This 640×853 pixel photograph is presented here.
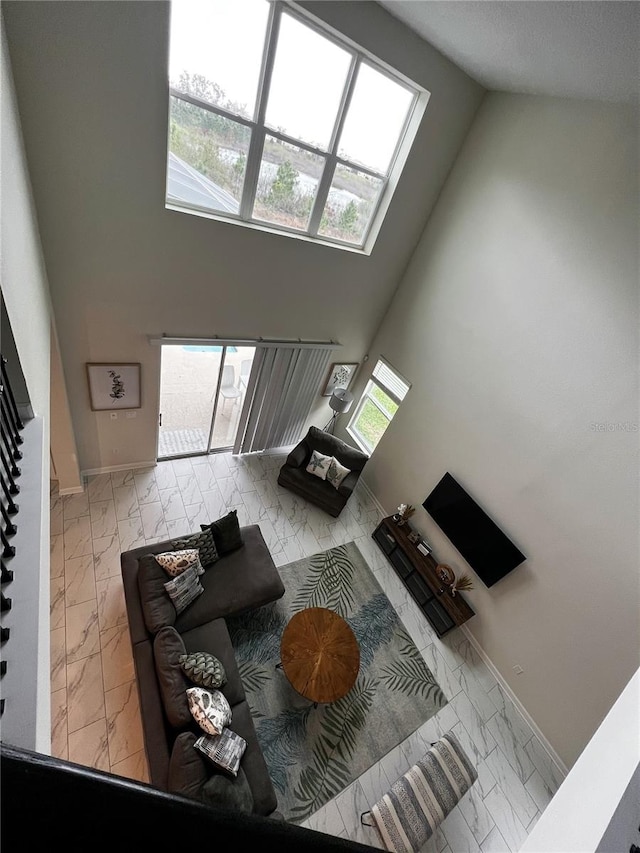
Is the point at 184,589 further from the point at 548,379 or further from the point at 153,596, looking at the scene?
the point at 548,379

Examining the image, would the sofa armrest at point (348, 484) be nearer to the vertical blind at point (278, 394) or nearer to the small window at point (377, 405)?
the small window at point (377, 405)

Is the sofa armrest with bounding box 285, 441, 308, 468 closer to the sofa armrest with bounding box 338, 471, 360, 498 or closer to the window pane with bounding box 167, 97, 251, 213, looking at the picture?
the sofa armrest with bounding box 338, 471, 360, 498

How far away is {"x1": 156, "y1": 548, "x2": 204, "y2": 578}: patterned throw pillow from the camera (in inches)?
137

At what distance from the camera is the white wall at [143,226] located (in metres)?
2.63

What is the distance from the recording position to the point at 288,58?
3.20 metres

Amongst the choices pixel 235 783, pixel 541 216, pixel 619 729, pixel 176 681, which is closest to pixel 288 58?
pixel 541 216

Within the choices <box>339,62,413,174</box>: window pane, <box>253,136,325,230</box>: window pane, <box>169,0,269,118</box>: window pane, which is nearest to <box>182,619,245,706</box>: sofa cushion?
<box>253,136,325,230</box>: window pane

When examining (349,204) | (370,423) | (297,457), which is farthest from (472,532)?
(349,204)

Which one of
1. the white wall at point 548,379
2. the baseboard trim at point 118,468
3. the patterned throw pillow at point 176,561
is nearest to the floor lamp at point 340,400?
the white wall at point 548,379

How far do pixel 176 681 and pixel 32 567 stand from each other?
Answer: 1.96 m

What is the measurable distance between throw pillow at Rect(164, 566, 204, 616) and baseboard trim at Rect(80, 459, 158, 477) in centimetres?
220

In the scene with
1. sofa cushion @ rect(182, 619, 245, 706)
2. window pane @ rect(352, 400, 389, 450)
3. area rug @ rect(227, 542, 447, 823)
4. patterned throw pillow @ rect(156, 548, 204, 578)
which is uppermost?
window pane @ rect(352, 400, 389, 450)

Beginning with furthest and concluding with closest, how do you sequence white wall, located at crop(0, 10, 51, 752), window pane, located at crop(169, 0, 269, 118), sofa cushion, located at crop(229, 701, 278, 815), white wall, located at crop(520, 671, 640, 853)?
window pane, located at crop(169, 0, 269, 118) → sofa cushion, located at crop(229, 701, 278, 815) → white wall, located at crop(0, 10, 51, 752) → white wall, located at crop(520, 671, 640, 853)

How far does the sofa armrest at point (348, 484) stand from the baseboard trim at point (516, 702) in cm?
228
